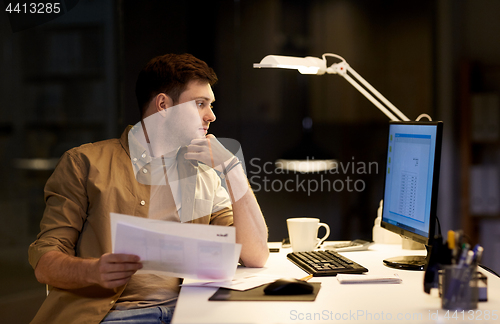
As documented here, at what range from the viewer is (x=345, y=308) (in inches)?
40.0

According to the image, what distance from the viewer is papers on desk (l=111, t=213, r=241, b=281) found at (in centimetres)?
110

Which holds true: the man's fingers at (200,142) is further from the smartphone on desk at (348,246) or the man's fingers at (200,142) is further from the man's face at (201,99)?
the smartphone on desk at (348,246)

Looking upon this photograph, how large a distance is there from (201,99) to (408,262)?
35.2 inches

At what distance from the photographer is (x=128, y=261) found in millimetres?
1140

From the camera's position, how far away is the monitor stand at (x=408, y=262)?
140cm

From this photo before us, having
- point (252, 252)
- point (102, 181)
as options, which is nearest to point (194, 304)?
point (252, 252)

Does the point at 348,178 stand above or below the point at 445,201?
above

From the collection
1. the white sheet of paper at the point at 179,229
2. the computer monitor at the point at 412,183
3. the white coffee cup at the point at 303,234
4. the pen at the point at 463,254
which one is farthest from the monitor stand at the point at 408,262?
the white sheet of paper at the point at 179,229

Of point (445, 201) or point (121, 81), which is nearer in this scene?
point (121, 81)

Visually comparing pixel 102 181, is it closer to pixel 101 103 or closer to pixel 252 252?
pixel 252 252

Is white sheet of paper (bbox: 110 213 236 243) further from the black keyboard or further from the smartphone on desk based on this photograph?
the smartphone on desk

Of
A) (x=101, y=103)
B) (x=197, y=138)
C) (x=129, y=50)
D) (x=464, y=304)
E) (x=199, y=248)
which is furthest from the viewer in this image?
(x=101, y=103)

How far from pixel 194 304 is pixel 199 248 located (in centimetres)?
14

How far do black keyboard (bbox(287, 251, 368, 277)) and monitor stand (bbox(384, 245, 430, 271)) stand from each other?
14 cm
